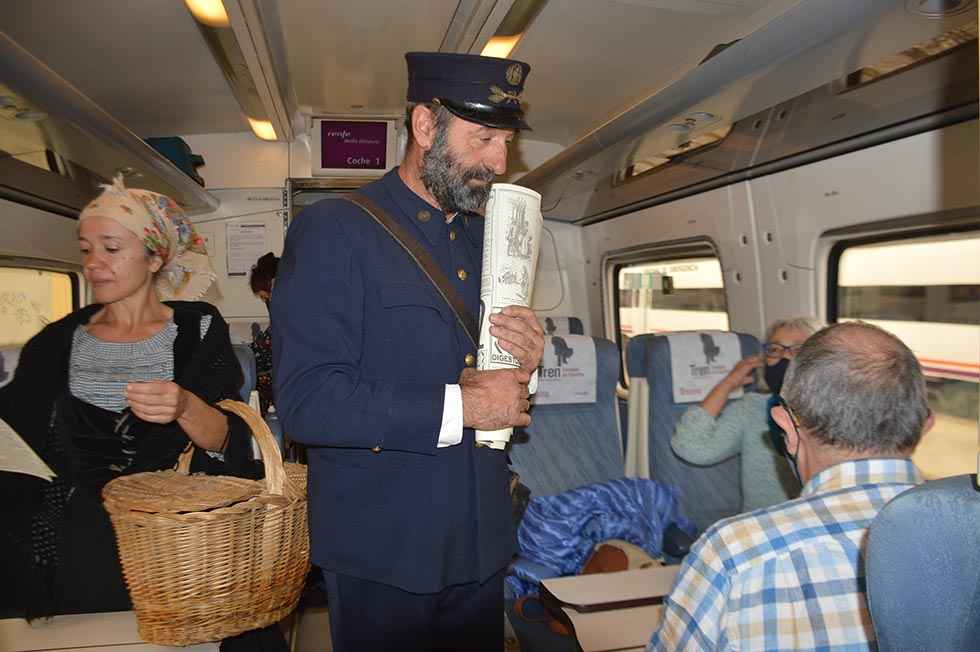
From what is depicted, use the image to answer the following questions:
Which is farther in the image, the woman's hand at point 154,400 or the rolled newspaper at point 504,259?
the woman's hand at point 154,400

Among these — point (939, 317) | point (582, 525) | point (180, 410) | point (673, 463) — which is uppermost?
point (939, 317)

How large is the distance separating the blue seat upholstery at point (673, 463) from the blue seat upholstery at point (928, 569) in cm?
297

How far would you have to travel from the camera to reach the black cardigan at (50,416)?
6.30 feet

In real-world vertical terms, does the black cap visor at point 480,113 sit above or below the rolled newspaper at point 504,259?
above

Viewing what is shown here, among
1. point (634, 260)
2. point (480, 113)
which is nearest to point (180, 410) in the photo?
point (480, 113)

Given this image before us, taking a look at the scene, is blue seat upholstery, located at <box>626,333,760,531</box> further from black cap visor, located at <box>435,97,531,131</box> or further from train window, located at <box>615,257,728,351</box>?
black cap visor, located at <box>435,97,531,131</box>

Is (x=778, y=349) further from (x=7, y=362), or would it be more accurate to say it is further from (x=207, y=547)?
(x=7, y=362)

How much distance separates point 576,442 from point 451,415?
2.28 metres

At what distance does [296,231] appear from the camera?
5.11 ft

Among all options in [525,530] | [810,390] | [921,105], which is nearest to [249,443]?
[525,530]

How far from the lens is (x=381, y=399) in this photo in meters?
1.44

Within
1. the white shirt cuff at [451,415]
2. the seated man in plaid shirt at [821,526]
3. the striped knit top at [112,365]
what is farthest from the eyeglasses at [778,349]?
the striped knit top at [112,365]

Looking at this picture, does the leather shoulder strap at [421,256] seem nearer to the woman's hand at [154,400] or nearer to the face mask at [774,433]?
the woman's hand at [154,400]

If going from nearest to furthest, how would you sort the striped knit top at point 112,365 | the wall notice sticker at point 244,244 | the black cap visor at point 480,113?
1. the black cap visor at point 480,113
2. the striped knit top at point 112,365
3. the wall notice sticker at point 244,244
